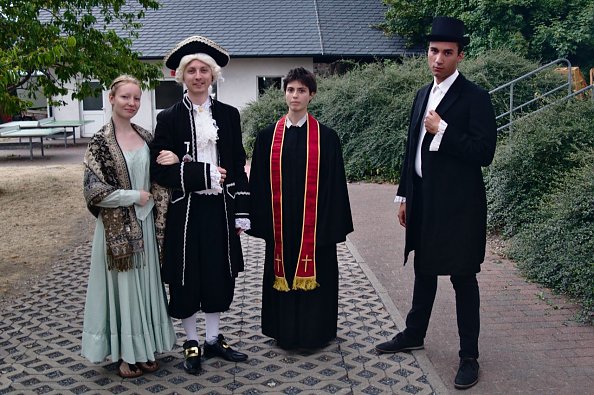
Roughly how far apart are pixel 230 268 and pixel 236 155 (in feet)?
2.40

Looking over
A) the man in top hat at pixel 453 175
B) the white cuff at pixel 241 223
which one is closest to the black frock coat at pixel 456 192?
the man in top hat at pixel 453 175

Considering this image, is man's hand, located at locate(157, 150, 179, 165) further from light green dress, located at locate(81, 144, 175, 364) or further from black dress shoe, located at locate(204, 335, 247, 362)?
black dress shoe, located at locate(204, 335, 247, 362)

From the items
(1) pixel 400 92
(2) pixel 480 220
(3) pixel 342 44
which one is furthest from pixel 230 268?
(3) pixel 342 44

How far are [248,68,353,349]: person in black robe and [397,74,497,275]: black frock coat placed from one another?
0.65 meters

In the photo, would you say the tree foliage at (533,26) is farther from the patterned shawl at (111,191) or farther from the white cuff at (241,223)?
the patterned shawl at (111,191)

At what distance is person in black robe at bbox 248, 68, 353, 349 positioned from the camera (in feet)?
15.3

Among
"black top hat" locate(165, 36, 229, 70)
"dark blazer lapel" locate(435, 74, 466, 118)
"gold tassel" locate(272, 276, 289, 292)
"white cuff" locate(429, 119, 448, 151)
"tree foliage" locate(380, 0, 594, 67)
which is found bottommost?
"gold tassel" locate(272, 276, 289, 292)

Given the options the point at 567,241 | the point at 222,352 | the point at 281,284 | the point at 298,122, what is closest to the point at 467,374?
the point at 281,284

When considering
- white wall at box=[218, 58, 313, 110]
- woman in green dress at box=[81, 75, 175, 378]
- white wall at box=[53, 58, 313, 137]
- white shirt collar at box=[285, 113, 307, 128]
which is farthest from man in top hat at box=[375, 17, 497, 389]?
white wall at box=[218, 58, 313, 110]

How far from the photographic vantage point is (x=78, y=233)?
29.8ft

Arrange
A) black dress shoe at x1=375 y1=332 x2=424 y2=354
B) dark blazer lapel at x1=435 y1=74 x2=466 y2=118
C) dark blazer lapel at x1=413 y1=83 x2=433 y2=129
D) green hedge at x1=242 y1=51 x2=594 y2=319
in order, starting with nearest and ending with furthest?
1. dark blazer lapel at x1=435 y1=74 x2=466 y2=118
2. dark blazer lapel at x1=413 y1=83 x2=433 y2=129
3. black dress shoe at x1=375 y1=332 x2=424 y2=354
4. green hedge at x1=242 y1=51 x2=594 y2=319

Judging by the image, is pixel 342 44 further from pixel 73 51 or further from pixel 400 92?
pixel 73 51

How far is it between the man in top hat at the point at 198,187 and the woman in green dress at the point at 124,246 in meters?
0.10

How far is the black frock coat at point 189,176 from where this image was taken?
4.21 meters
